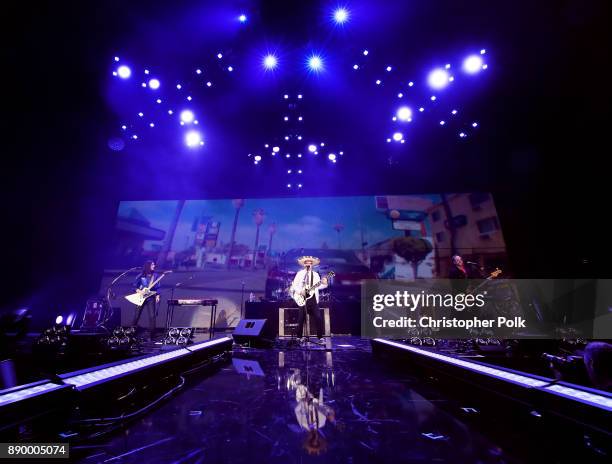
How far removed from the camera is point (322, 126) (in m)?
6.41

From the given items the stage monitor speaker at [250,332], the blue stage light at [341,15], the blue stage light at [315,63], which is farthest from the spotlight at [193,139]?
the stage monitor speaker at [250,332]

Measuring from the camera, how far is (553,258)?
23.2 ft

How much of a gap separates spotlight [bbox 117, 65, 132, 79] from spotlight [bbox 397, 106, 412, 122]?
18.6 ft

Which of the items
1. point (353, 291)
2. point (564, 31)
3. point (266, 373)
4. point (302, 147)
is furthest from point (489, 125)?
point (266, 373)

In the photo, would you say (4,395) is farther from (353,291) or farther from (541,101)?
(541,101)

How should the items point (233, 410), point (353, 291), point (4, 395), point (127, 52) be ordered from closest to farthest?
point (4, 395)
point (233, 410)
point (127, 52)
point (353, 291)

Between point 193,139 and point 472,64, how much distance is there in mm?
6320

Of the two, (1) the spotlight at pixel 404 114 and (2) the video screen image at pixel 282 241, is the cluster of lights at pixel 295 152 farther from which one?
(1) the spotlight at pixel 404 114

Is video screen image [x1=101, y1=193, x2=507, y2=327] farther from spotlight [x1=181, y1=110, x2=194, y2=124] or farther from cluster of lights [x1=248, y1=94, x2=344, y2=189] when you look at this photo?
spotlight [x1=181, y1=110, x2=194, y2=124]

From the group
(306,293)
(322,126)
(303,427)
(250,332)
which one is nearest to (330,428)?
(303,427)

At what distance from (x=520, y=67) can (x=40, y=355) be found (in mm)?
9069

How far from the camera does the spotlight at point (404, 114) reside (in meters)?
6.01

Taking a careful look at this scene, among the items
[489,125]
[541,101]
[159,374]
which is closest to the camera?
[159,374]

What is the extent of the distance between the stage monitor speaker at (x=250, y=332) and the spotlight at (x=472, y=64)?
244 inches
